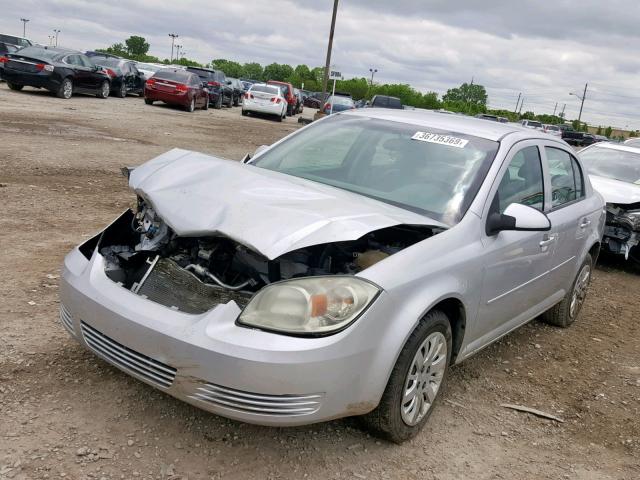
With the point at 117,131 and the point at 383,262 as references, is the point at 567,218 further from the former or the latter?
the point at 117,131

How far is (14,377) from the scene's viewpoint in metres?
3.34

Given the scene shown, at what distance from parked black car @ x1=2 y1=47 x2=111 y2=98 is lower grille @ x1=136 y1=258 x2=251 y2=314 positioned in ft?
61.2

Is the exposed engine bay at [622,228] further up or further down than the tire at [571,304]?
further up

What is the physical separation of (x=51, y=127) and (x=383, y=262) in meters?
11.8

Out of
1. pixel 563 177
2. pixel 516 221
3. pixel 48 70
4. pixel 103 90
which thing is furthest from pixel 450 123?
pixel 103 90

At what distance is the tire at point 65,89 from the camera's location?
20.0 metres

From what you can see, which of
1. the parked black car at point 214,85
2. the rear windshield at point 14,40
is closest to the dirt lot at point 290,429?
the parked black car at point 214,85

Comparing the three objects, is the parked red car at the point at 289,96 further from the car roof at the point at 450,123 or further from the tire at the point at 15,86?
the car roof at the point at 450,123

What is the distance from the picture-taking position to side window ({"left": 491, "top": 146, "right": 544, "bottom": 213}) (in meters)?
3.90

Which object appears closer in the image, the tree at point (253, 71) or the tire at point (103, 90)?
the tire at point (103, 90)

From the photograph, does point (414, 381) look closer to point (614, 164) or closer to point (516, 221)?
point (516, 221)

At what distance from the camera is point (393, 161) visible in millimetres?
4086

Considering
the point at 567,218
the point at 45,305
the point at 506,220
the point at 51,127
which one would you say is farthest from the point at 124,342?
the point at 51,127

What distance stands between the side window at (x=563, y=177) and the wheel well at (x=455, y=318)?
61.4 inches
